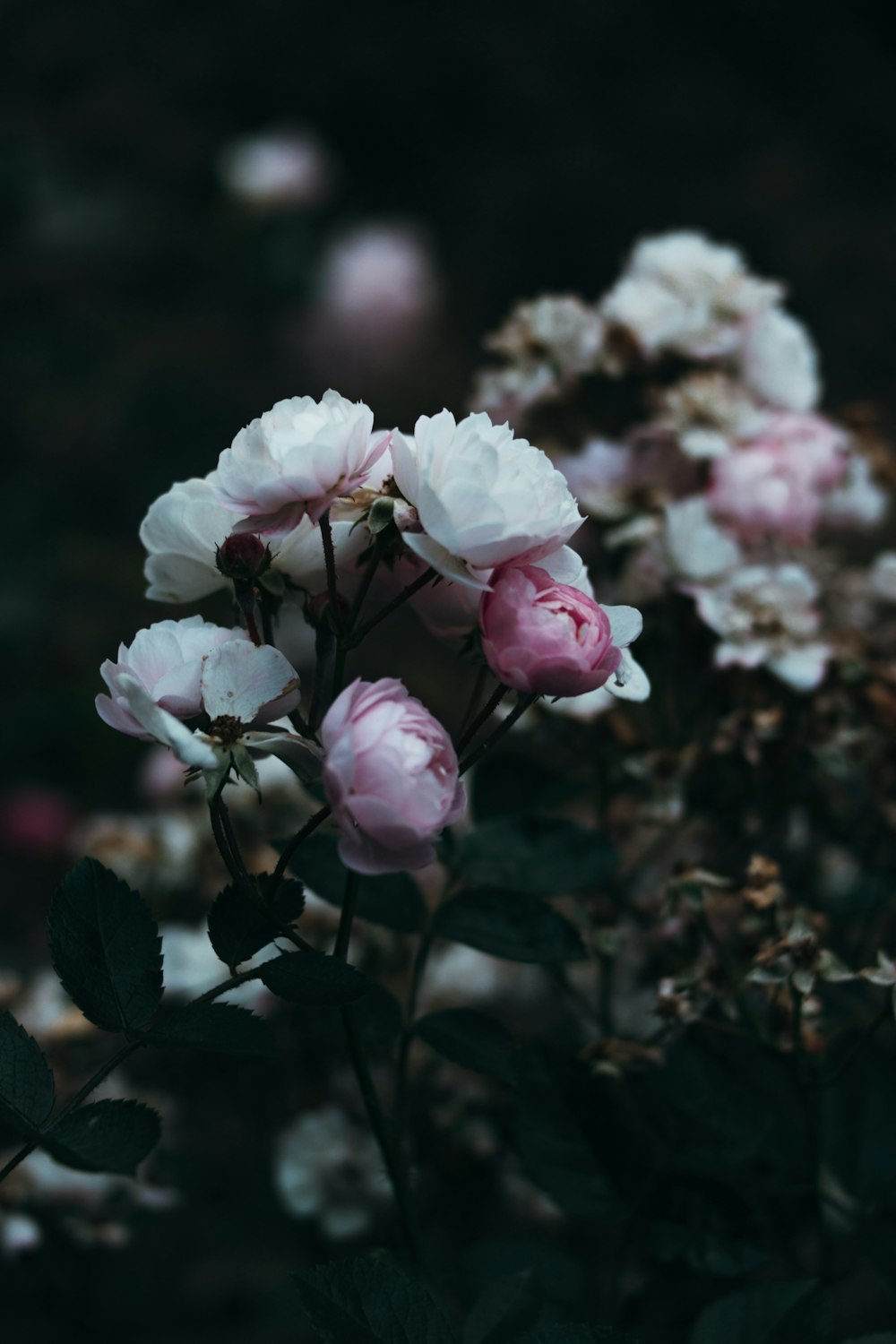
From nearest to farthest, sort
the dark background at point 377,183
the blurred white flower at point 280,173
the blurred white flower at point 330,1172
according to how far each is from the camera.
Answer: the blurred white flower at point 330,1172 < the dark background at point 377,183 < the blurred white flower at point 280,173

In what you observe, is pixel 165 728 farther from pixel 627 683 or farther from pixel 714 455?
pixel 714 455

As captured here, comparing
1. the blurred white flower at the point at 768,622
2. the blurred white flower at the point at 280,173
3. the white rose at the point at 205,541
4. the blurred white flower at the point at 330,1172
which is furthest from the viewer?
the blurred white flower at the point at 280,173

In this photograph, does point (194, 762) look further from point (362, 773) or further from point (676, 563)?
point (676, 563)

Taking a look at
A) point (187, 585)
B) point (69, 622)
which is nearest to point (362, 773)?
point (187, 585)

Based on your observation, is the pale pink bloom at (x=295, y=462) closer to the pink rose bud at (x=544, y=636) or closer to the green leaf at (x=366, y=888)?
the pink rose bud at (x=544, y=636)

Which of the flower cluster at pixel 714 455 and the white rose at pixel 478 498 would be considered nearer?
the white rose at pixel 478 498

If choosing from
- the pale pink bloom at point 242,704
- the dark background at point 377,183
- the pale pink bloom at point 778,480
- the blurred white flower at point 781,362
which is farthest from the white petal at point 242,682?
the dark background at point 377,183

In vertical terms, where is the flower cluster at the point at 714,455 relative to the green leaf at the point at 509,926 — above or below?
above
